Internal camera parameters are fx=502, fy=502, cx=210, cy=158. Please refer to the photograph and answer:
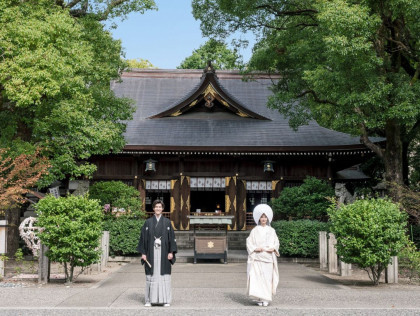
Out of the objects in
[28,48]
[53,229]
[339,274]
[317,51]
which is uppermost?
[317,51]

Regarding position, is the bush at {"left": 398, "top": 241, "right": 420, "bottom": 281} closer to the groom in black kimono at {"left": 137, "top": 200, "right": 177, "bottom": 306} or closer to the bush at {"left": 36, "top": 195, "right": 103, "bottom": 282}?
the groom in black kimono at {"left": 137, "top": 200, "right": 177, "bottom": 306}

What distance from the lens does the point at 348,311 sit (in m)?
7.51

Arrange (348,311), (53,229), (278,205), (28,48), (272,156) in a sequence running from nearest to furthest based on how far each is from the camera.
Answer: (348,311) → (53,229) → (28,48) → (278,205) → (272,156)

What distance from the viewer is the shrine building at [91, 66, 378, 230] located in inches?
787

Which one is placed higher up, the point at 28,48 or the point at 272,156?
the point at 28,48

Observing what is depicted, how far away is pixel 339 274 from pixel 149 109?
536 inches

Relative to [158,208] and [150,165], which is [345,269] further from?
[150,165]

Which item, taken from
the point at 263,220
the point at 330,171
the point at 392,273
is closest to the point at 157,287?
the point at 263,220

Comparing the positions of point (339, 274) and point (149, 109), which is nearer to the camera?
point (339, 274)

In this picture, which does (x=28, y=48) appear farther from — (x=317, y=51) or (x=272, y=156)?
(x=272, y=156)

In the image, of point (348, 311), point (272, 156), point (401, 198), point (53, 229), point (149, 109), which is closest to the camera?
point (348, 311)

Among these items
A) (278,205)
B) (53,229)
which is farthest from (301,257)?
(53,229)

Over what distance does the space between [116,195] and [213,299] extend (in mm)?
10400

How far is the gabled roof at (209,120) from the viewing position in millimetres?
20078
